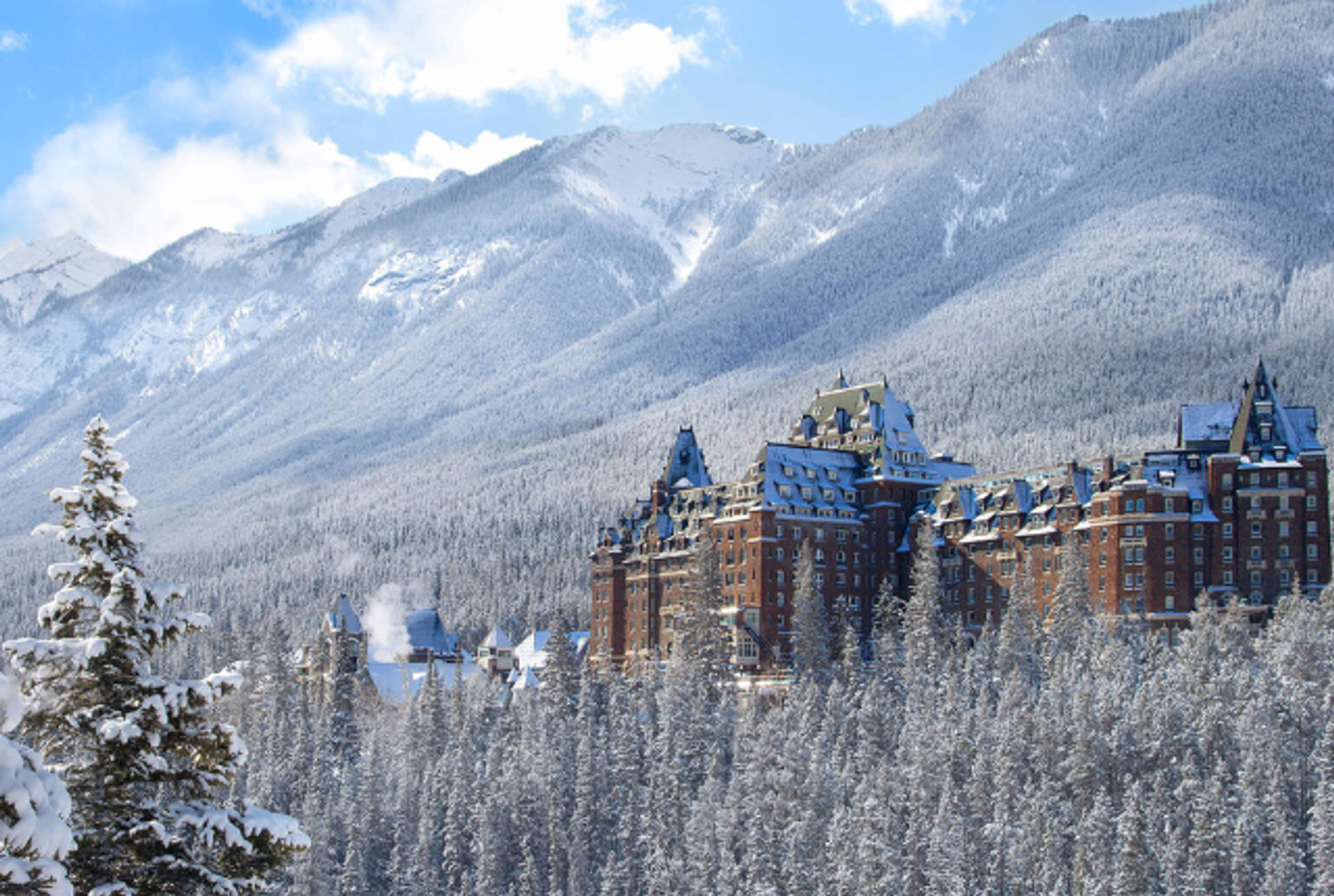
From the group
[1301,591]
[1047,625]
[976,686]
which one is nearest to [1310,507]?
[1301,591]

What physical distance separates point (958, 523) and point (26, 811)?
414 feet

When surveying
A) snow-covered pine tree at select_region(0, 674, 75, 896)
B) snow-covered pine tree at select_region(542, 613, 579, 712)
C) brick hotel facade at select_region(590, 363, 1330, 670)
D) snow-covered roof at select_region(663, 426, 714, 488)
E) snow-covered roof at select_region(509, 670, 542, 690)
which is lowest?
snow-covered roof at select_region(509, 670, 542, 690)

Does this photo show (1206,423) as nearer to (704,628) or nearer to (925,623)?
(925,623)

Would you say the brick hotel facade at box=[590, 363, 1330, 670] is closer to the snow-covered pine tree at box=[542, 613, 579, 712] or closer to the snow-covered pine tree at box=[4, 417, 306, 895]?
the snow-covered pine tree at box=[542, 613, 579, 712]

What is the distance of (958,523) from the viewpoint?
455ft

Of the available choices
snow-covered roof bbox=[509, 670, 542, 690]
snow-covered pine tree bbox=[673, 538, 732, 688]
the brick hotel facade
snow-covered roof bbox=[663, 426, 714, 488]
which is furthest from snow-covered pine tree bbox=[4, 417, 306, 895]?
snow-covered roof bbox=[509, 670, 542, 690]

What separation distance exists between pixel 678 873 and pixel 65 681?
299 feet

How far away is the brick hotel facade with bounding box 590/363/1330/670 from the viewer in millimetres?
120688

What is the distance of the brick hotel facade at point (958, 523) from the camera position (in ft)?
396

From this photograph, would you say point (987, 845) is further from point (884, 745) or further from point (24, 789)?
point (24, 789)

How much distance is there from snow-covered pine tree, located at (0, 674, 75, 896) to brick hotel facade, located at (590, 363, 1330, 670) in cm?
11214

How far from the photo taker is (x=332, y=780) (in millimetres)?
145750

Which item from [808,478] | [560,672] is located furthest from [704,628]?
[808,478]

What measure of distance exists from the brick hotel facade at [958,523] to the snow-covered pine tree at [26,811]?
112 meters
